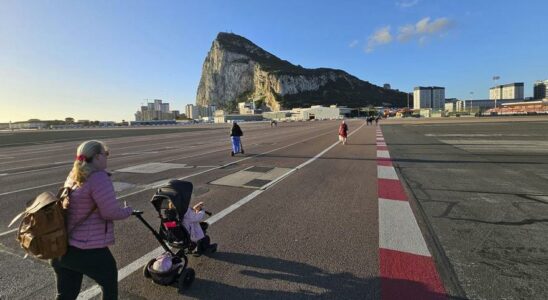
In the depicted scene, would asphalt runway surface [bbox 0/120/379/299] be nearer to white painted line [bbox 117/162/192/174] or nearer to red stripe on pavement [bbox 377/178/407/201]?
red stripe on pavement [bbox 377/178/407/201]

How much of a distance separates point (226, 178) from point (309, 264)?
5904 mm

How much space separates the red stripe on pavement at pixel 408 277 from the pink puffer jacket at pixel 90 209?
2640 mm

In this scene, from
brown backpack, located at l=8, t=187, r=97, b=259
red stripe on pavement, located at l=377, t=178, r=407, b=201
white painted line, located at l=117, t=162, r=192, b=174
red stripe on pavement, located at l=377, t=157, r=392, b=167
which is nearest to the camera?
brown backpack, located at l=8, t=187, r=97, b=259

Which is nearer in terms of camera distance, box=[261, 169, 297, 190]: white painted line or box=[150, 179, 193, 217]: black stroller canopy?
box=[150, 179, 193, 217]: black stroller canopy

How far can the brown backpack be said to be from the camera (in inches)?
99.0

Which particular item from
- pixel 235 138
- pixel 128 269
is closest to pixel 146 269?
pixel 128 269

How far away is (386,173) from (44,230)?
9.30 meters

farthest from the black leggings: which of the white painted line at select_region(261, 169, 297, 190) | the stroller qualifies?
the white painted line at select_region(261, 169, 297, 190)

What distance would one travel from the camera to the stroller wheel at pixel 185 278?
3.44m

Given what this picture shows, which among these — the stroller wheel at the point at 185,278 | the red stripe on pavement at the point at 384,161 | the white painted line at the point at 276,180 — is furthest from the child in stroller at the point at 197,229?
the red stripe on pavement at the point at 384,161

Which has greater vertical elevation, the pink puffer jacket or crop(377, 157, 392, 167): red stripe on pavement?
the pink puffer jacket

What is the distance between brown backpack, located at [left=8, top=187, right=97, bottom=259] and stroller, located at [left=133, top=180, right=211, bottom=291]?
2.95 ft

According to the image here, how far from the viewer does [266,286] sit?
3510 millimetres

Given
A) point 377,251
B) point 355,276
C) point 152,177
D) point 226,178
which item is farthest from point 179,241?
point 152,177
